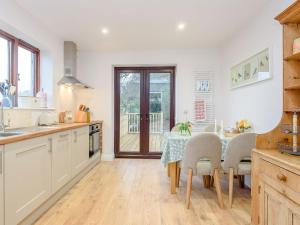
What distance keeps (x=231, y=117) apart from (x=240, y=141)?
1.90 m

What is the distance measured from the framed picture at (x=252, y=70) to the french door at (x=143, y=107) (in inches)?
62.3

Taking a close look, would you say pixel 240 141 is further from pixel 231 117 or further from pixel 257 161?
pixel 231 117

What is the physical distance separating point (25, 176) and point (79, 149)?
5.13 ft

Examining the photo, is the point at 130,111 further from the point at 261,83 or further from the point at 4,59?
the point at 261,83

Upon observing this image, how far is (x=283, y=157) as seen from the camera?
1612mm

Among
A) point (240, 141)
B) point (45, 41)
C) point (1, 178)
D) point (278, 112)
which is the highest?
point (45, 41)

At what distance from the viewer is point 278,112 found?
2.66 meters

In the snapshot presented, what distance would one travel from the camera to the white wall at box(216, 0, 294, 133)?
271 cm

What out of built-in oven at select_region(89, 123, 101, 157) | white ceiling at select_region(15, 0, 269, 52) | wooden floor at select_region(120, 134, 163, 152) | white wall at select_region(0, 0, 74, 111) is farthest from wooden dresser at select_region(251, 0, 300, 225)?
wooden floor at select_region(120, 134, 163, 152)

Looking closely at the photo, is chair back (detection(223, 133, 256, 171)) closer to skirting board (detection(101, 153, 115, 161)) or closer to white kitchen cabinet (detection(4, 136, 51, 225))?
white kitchen cabinet (detection(4, 136, 51, 225))

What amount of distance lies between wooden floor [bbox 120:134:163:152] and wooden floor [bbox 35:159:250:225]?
1583 millimetres

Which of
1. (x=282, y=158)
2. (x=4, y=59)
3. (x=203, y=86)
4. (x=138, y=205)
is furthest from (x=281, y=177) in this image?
(x=203, y=86)

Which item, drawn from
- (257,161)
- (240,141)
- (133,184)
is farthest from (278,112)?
(133,184)

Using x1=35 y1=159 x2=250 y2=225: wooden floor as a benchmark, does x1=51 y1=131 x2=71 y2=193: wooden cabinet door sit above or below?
above
